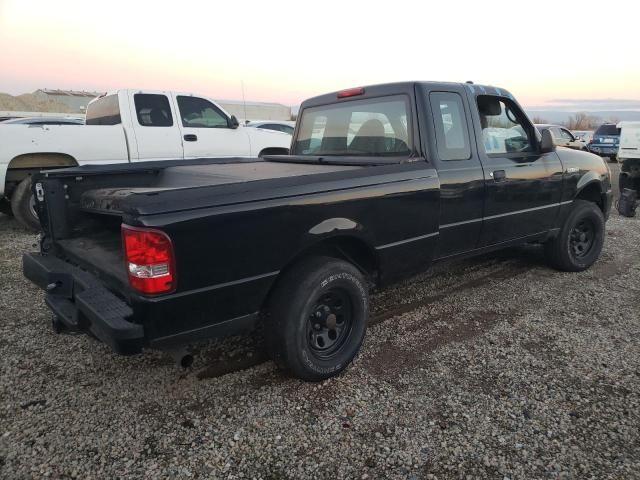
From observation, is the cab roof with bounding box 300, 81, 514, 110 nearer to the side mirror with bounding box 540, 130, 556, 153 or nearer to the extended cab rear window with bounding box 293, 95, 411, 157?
the extended cab rear window with bounding box 293, 95, 411, 157

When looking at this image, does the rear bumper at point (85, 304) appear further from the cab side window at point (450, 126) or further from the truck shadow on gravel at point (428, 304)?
the cab side window at point (450, 126)

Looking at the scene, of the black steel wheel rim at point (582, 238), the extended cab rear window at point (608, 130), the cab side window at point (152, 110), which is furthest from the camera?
the extended cab rear window at point (608, 130)

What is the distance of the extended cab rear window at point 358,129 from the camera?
3607 mm

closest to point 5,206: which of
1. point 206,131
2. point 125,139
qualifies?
point 125,139

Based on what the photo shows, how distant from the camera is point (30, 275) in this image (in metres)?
3.13

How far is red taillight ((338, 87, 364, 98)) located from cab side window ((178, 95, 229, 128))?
431 centimetres

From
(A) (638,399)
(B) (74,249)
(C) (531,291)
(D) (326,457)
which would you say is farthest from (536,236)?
(B) (74,249)

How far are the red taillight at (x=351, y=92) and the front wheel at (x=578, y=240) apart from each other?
8.58 ft

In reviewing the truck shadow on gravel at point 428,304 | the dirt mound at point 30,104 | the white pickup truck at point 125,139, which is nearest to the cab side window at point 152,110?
the white pickup truck at point 125,139

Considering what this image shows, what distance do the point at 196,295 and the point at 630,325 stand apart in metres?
3.49

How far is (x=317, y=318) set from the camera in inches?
114

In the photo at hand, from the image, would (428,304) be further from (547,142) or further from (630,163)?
(630,163)

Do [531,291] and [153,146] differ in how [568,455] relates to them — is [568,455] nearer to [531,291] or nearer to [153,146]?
[531,291]

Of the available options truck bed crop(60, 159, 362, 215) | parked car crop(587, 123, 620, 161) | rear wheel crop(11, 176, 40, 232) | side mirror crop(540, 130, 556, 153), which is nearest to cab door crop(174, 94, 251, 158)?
rear wheel crop(11, 176, 40, 232)
